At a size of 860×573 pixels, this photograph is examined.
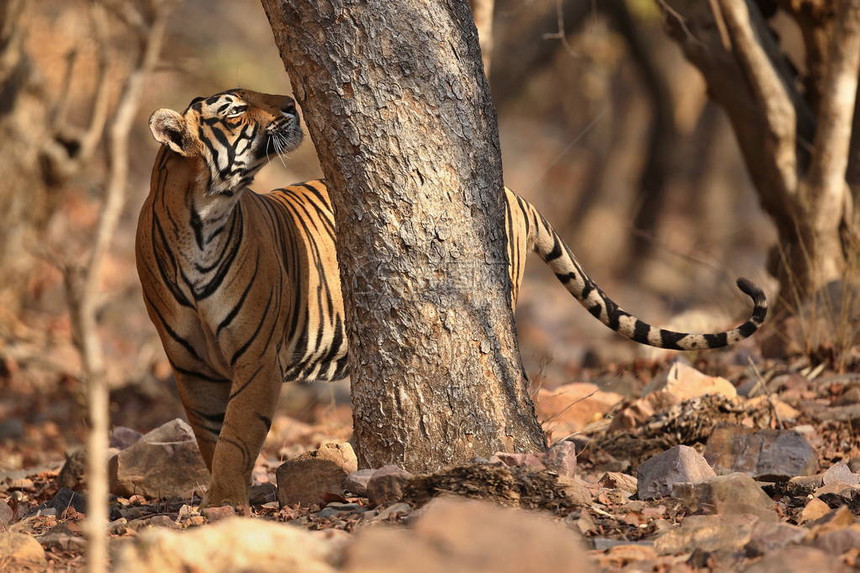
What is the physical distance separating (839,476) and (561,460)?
115cm

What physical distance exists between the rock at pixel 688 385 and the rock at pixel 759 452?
890mm

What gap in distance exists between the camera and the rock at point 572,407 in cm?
600

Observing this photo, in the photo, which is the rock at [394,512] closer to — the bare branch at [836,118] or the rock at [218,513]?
the rock at [218,513]

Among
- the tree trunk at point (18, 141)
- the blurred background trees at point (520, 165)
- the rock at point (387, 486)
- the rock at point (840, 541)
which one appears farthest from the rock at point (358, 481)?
the tree trunk at point (18, 141)

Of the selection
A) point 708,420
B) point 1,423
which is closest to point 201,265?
point 708,420

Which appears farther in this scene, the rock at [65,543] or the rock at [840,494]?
the rock at [840,494]

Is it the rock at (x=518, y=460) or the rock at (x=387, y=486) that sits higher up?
the rock at (x=518, y=460)

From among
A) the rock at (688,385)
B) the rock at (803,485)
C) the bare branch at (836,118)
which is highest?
the bare branch at (836,118)

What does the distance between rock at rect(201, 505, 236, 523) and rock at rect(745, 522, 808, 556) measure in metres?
1.90

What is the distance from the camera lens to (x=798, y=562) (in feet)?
8.68

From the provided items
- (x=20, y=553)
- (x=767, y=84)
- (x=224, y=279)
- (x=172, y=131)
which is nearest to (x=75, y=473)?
(x=224, y=279)

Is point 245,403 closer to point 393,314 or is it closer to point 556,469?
point 393,314

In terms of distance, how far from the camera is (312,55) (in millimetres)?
4047

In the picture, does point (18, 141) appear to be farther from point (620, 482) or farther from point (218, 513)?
Result: point (620, 482)
